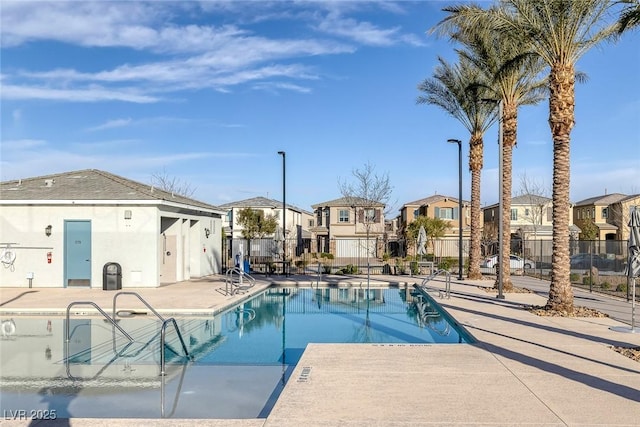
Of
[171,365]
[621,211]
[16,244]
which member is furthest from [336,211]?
[171,365]

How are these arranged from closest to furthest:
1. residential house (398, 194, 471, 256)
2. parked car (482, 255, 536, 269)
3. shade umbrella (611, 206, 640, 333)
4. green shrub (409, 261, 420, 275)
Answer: shade umbrella (611, 206, 640, 333) < green shrub (409, 261, 420, 275) < parked car (482, 255, 536, 269) < residential house (398, 194, 471, 256)

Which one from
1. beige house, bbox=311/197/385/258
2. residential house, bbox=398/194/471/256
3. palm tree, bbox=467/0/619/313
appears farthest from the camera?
residential house, bbox=398/194/471/256

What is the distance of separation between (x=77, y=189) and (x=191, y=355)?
46.3ft

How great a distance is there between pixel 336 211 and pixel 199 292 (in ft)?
118

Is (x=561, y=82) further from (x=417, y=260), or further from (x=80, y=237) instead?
(x=417, y=260)

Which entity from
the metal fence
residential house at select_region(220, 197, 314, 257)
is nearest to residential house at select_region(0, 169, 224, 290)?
the metal fence

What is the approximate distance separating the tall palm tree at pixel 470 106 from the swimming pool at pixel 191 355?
7.75m

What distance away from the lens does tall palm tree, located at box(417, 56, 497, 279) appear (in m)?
23.8

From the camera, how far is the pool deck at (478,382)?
604cm

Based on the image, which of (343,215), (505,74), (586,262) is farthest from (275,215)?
(505,74)

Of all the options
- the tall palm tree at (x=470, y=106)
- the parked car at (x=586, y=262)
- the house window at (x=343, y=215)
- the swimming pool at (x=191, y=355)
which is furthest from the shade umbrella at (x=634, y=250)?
the house window at (x=343, y=215)

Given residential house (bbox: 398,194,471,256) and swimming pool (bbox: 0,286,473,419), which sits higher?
residential house (bbox: 398,194,471,256)

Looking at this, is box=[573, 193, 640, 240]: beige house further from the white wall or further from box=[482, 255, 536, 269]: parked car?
the white wall

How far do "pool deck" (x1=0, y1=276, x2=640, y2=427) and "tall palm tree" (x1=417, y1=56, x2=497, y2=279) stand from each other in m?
11.0
